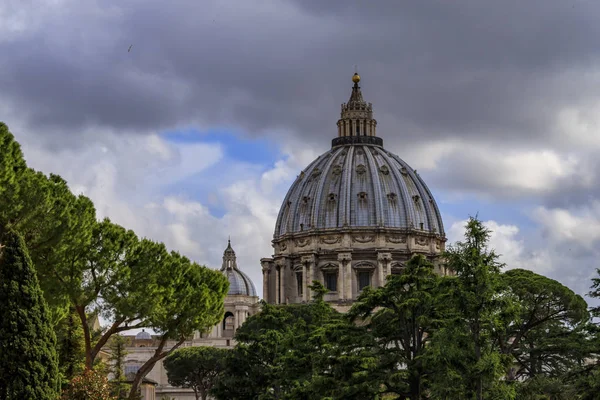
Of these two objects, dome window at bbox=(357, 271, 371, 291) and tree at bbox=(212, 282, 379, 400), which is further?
dome window at bbox=(357, 271, 371, 291)

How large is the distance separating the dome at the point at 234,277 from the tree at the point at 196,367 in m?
31.5

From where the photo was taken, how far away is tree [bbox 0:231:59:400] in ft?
102

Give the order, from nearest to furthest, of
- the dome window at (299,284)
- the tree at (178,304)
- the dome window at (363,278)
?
the tree at (178,304), the dome window at (363,278), the dome window at (299,284)

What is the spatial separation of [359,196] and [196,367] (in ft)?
108

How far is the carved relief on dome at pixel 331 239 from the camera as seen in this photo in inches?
4493

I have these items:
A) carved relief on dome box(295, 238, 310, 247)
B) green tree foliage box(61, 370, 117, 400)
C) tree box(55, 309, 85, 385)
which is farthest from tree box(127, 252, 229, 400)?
carved relief on dome box(295, 238, 310, 247)

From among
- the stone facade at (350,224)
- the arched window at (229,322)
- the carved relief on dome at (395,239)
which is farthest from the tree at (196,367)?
the carved relief on dome at (395,239)

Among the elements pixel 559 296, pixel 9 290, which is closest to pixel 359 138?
pixel 559 296

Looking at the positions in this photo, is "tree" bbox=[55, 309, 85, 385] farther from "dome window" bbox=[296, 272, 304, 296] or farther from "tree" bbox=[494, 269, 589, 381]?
"dome window" bbox=[296, 272, 304, 296]

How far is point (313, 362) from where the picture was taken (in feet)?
145

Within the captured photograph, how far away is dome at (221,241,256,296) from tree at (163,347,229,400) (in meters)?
31.5

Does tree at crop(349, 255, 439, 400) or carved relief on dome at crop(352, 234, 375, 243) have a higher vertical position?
carved relief on dome at crop(352, 234, 375, 243)

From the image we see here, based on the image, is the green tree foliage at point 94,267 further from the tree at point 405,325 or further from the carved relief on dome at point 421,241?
the carved relief on dome at point 421,241

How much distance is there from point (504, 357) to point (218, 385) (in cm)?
2153
